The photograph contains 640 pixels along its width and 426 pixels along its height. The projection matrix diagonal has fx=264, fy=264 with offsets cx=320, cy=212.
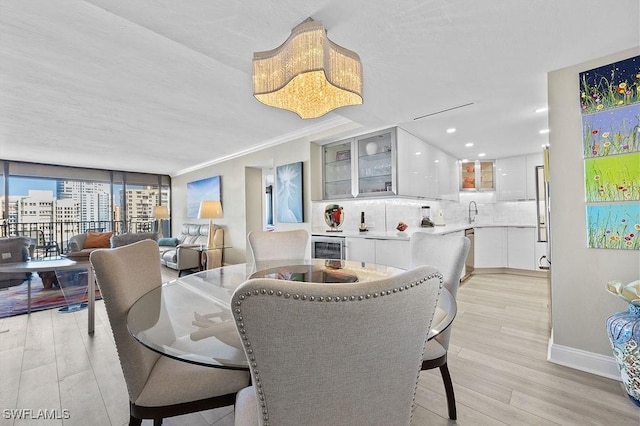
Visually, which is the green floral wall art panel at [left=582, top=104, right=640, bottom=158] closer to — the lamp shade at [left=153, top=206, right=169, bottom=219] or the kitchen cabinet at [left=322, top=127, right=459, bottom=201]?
the kitchen cabinet at [left=322, top=127, right=459, bottom=201]

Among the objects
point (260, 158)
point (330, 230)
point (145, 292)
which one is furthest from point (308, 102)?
point (260, 158)

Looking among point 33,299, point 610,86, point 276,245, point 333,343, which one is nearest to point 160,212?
point 33,299

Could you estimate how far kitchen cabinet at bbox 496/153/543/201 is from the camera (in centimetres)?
480

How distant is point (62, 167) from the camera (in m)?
6.48

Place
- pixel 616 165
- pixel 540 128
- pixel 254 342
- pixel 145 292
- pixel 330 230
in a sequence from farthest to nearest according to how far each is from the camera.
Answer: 1. pixel 330 230
2. pixel 540 128
3. pixel 616 165
4. pixel 145 292
5. pixel 254 342

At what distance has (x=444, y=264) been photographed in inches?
67.4

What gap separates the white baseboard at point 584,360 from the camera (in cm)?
180

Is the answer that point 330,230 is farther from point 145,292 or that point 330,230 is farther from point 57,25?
point 57,25

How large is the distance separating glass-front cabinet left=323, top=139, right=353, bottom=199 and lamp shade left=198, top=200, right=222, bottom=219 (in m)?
2.21

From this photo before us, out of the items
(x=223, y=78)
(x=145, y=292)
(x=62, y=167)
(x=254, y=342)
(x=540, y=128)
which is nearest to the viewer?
(x=254, y=342)

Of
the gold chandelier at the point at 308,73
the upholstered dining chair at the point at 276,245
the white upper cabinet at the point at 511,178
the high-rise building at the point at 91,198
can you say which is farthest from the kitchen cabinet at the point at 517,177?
the high-rise building at the point at 91,198

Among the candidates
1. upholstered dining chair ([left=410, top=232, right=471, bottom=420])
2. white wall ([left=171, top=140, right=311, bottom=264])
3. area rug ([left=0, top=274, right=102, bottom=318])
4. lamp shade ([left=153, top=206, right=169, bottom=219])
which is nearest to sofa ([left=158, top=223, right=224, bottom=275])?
white wall ([left=171, top=140, right=311, bottom=264])

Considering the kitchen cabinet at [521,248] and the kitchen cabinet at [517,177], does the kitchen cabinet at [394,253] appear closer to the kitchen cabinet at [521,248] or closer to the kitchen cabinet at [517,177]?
the kitchen cabinet at [521,248]

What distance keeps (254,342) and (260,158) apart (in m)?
4.69
